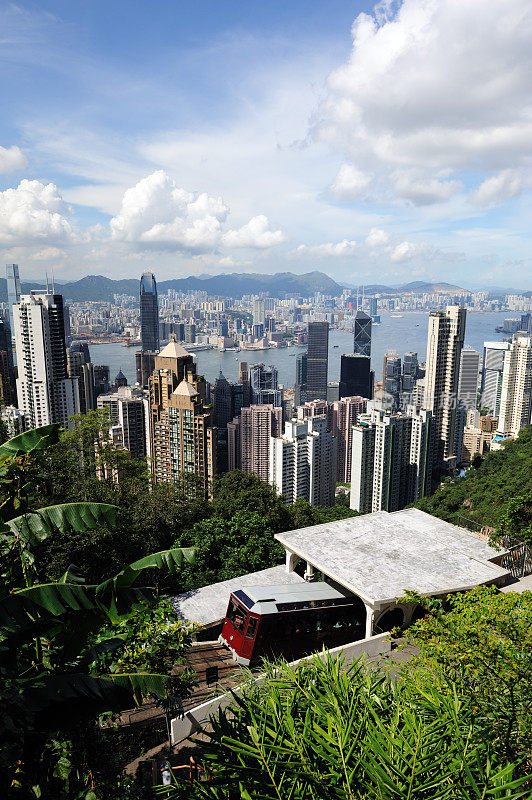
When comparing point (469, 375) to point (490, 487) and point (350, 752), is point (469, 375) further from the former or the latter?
point (350, 752)

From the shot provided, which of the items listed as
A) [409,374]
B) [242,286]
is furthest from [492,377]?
[242,286]

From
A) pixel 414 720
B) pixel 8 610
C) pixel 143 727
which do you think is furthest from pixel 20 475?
pixel 143 727

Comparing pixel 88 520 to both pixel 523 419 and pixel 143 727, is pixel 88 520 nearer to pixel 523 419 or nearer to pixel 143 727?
pixel 143 727

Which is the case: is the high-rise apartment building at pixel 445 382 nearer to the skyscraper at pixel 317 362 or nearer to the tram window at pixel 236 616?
the skyscraper at pixel 317 362

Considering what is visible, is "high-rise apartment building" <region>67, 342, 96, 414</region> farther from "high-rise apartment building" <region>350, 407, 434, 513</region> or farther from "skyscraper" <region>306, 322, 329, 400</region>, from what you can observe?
"skyscraper" <region>306, 322, 329, 400</region>

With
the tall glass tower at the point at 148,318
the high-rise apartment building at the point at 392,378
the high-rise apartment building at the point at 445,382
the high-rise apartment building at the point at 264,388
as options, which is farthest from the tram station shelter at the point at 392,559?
the tall glass tower at the point at 148,318

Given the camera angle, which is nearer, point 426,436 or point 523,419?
point 426,436
